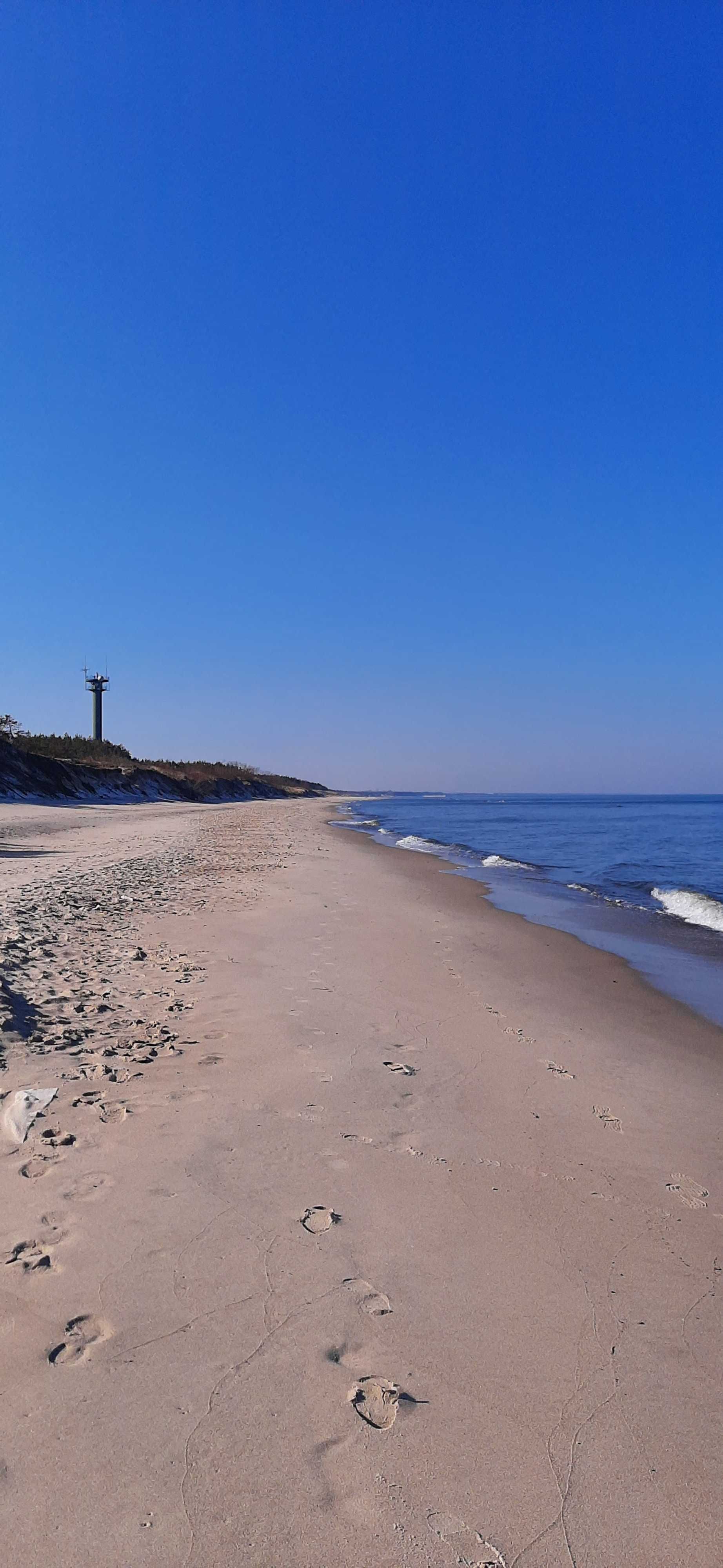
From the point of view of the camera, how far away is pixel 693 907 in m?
13.7

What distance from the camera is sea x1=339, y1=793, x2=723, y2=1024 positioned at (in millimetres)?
9945

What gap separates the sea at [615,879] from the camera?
32.6ft

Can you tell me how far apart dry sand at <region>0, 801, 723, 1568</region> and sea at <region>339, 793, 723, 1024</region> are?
130 inches

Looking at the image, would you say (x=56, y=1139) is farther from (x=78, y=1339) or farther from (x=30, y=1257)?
(x=78, y=1339)

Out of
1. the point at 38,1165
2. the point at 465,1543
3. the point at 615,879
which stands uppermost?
the point at 38,1165

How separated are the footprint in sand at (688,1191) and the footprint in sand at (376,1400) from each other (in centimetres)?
193

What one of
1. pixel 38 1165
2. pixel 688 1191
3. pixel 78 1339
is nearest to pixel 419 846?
pixel 688 1191

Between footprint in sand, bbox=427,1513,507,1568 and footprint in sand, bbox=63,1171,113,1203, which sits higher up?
footprint in sand, bbox=63,1171,113,1203

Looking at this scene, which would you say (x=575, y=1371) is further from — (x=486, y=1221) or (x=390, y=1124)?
(x=390, y=1124)

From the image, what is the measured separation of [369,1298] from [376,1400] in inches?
18.8

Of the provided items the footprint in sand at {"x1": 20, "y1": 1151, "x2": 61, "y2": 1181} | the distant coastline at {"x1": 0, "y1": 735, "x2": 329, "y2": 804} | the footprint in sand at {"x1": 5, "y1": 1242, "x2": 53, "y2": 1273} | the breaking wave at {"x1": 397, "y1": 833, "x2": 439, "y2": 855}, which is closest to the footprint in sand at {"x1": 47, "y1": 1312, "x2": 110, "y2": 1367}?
the footprint in sand at {"x1": 5, "y1": 1242, "x2": 53, "y2": 1273}

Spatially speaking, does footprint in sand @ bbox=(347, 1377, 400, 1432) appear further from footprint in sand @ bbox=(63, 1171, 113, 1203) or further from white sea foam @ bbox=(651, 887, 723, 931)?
white sea foam @ bbox=(651, 887, 723, 931)

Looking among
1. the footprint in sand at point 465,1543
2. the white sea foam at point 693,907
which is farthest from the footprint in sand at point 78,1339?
the white sea foam at point 693,907

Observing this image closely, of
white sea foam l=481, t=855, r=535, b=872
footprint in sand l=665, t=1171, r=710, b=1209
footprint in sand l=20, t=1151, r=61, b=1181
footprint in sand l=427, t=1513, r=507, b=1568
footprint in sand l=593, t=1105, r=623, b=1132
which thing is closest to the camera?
footprint in sand l=427, t=1513, r=507, b=1568
